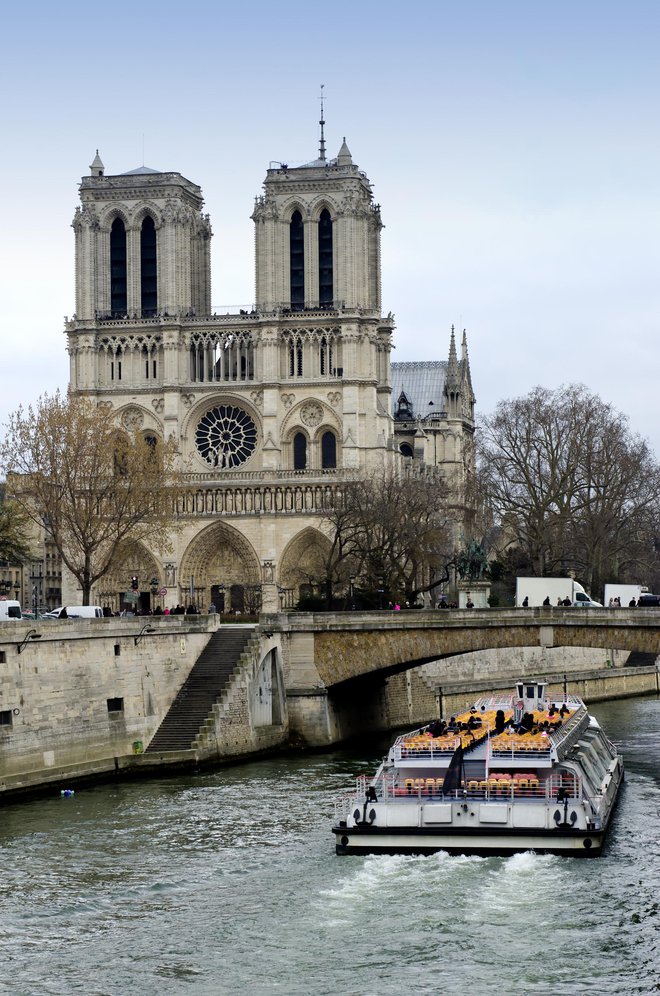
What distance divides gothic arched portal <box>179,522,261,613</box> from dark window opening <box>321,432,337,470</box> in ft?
22.3

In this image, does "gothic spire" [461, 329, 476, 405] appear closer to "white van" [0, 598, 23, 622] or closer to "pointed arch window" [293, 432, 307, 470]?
"pointed arch window" [293, 432, 307, 470]

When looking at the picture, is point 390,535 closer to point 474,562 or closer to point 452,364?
point 474,562

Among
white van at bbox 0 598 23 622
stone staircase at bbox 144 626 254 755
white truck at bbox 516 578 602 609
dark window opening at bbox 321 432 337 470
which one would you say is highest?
dark window opening at bbox 321 432 337 470

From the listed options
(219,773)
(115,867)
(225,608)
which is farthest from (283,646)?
(225,608)

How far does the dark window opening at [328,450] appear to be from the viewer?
344 ft

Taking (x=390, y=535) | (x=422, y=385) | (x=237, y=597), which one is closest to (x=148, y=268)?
(x=237, y=597)

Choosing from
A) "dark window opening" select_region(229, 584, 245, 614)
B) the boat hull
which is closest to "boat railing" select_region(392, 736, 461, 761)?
the boat hull

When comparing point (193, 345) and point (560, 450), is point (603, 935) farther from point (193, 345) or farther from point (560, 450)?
point (193, 345)

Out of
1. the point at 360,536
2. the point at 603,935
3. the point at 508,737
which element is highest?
the point at 360,536

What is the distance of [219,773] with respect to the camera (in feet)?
169

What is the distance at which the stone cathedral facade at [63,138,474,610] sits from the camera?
340 ft

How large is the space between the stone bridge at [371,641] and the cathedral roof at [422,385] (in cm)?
6910

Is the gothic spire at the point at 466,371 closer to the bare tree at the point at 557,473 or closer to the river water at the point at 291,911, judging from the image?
the bare tree at the point at 557,473

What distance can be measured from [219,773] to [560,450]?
125ft
